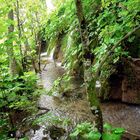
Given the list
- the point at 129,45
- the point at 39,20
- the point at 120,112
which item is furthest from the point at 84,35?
the point at 39,20

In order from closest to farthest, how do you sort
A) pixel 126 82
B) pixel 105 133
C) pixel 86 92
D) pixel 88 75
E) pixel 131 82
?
pixel 105 133 → pixel 88 75 → pixel 86 92 → pixel 131 82 → pixel 126 82

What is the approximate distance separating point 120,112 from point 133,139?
1778mm

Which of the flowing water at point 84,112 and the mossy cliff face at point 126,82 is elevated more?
the mossy cliff face at point 126,82

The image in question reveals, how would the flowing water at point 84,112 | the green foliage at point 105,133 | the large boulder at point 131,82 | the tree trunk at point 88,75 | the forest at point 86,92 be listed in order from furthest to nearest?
the large boulder at point 131,82 → the flowing water at point 84,112 → the forest at point 86,92 → the tree trunk at point 88,75 → the green foliage at point 105,133

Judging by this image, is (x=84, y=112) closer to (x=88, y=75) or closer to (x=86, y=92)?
(x=86, y=92)

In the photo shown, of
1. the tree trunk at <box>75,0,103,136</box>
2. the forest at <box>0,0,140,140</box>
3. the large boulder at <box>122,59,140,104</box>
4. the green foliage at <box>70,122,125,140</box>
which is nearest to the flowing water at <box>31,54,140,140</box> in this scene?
the forest at <box>0,0,140,140</box>

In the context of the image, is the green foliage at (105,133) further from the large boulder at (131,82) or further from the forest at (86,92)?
the large boulder at (131,82)

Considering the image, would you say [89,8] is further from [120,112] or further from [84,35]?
[84,35]

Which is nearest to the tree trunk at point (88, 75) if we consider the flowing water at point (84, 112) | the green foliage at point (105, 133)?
the green foliage at point (105, 133)

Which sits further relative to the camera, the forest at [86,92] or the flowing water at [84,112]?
the flowing water at [84,112]

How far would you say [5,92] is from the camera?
21.5ft

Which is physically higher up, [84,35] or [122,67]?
[84,35]

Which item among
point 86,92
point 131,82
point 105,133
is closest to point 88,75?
point 86,92

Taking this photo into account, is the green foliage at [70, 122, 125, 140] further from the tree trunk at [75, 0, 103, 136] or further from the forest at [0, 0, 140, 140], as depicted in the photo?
the tree trunk at [75, 0, 103, 136]
